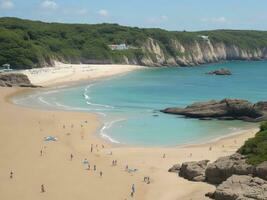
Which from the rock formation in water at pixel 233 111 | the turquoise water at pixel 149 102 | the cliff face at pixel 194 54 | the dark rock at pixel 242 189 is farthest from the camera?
the cliff face at pixel 194 54

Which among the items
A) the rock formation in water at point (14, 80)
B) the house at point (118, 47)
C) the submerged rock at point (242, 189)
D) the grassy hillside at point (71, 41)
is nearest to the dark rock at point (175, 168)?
the submerged rock at point (242, 189)

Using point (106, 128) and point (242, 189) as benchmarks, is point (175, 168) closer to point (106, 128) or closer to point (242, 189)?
point (242, 189)

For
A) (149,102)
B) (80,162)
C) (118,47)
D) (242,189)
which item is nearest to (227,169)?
(242,189)

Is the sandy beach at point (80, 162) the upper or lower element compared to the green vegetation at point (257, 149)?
lower

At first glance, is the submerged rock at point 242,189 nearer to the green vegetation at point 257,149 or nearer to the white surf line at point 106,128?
the green vegetation at point 257,149

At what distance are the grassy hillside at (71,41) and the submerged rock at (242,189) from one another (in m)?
88.4

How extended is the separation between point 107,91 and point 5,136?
4068 cm

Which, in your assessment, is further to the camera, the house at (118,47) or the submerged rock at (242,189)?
the house at (118,47)

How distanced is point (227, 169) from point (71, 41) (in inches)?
4601

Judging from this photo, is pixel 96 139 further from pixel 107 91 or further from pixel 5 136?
pixel 107 91

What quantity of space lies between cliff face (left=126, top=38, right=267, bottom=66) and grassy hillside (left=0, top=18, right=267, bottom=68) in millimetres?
1436

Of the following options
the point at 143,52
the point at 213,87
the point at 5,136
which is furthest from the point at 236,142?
the point at 143,52

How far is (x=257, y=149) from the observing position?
97.2 feet

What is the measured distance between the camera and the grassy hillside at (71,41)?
11244 centimetres
